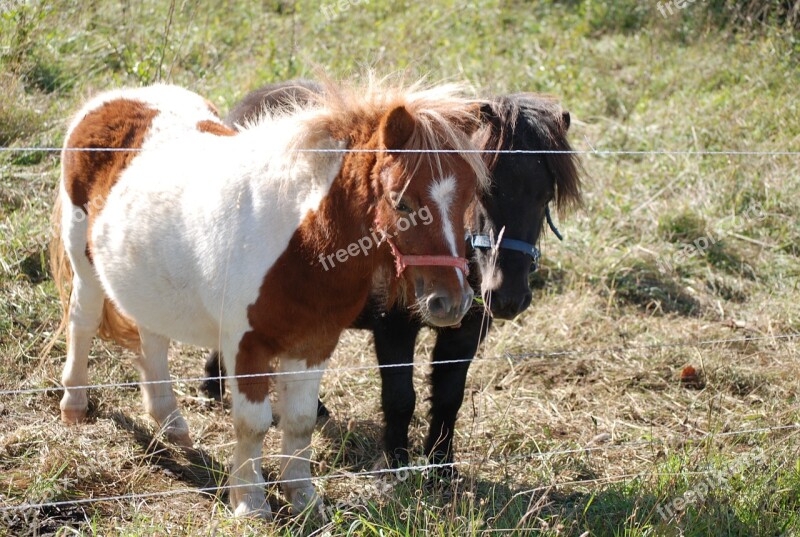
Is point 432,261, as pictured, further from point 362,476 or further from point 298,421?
point 362,476

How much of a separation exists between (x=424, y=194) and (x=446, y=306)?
1.29ft

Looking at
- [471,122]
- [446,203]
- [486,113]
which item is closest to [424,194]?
[446,203]

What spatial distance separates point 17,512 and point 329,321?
1.43m

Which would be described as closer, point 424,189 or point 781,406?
point 424,189

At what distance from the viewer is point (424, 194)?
2.89 meters

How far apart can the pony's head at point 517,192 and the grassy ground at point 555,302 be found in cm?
37

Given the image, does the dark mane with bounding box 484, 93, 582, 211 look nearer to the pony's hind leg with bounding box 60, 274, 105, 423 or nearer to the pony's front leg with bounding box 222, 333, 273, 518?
the pony's front leg with bounding box 222, 333, 273, 518

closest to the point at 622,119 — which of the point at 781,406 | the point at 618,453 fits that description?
the point at 781,406

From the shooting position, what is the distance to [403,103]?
2994 mm

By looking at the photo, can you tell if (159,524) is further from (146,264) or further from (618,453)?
(618,453)

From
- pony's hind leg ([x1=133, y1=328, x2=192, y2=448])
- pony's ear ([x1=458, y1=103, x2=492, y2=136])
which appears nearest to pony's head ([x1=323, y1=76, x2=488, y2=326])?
pony's ear ([x1=458, y1=103, x2=492, y2=136])

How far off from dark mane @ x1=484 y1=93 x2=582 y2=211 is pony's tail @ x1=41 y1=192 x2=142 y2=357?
6.46ft

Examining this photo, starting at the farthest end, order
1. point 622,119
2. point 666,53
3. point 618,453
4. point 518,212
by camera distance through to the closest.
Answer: point 666,53 < point 622,119 < point 618,453 < point 518,212

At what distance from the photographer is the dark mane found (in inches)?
147
